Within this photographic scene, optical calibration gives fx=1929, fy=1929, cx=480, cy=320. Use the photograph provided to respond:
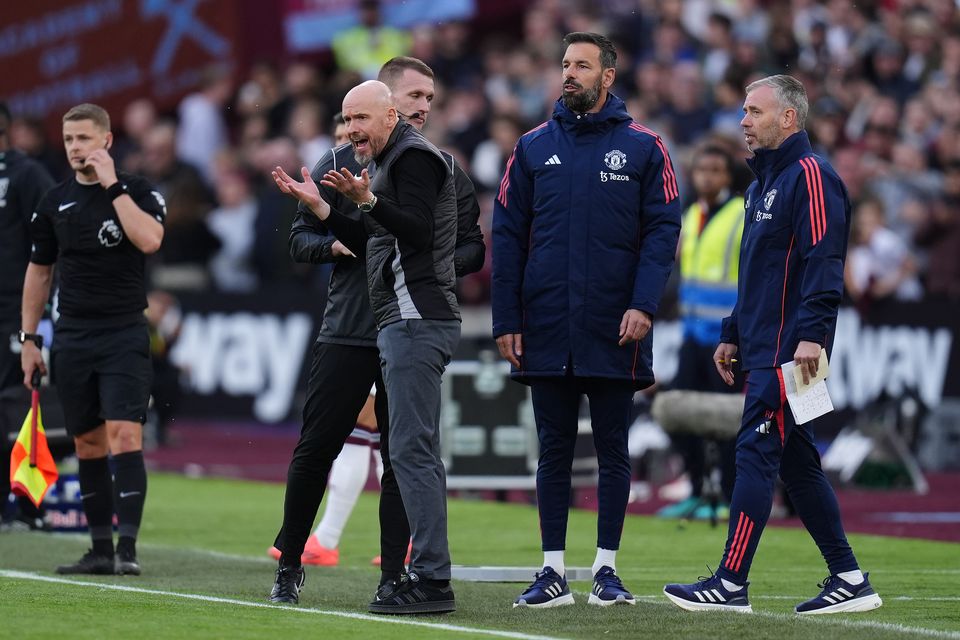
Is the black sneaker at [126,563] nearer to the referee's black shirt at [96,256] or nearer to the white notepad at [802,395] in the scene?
the referee's black shirt at [96,256]

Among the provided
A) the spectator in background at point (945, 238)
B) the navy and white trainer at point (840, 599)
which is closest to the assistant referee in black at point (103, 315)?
the navy and white trainer at point (840, 599)

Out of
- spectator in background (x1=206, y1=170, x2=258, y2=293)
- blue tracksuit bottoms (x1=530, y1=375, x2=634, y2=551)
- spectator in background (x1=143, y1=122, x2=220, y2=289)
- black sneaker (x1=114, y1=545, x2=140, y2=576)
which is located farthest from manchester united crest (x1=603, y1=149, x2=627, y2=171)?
spectator in background (x1=206, y1=170, x2=258, y2=293)

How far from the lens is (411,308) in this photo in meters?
7.97

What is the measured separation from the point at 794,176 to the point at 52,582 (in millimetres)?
3909

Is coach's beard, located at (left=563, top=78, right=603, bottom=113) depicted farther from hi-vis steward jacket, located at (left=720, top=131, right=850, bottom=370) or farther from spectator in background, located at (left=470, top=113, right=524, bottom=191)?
spectator in background, located at (left=470, top=113, right=524, bottom=191)

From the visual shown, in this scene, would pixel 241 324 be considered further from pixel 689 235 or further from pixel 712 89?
pixel 689 235

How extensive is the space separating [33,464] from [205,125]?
46.6ft

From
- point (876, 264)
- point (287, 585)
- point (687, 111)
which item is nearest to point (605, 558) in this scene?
point (287, 585)

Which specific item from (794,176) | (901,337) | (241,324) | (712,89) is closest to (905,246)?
(901,337)

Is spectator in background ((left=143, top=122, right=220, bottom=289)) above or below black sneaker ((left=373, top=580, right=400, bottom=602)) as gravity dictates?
above

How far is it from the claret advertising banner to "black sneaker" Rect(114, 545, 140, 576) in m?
14.2

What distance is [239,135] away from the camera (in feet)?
81.9

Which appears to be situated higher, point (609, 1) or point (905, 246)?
point (609, 1)

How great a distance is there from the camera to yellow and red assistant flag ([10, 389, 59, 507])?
9.84m
